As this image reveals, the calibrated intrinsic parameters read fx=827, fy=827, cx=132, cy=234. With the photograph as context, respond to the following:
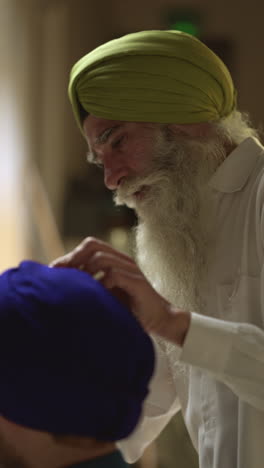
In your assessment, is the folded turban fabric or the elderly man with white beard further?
the elderly man with white beard

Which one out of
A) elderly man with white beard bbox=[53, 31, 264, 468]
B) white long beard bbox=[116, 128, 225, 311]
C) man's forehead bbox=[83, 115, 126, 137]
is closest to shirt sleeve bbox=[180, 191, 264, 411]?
elderly man with white beard bbox=[53, 31, 264, 468]

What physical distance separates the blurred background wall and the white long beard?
158 cm

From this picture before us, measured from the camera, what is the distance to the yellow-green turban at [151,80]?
5.44ft

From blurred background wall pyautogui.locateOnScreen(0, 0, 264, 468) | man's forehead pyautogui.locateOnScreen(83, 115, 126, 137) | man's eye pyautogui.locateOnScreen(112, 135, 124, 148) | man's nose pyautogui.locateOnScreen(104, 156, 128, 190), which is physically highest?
man's forehead pyautogui.locateOnScreen(83, 115, 126, 137)

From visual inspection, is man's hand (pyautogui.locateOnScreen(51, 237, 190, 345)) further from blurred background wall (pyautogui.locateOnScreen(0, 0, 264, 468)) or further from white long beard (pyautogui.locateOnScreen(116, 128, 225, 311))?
blurred background wall (pyautogui.locateOnScreen(0, 0, 264, 468))

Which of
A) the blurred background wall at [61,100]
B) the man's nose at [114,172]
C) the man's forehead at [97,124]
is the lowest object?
the blurred background wall at [61,100]

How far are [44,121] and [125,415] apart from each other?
16.5ft

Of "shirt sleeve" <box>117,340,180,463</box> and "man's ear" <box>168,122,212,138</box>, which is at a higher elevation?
"man's ear" <box>168,122,212,138</box>

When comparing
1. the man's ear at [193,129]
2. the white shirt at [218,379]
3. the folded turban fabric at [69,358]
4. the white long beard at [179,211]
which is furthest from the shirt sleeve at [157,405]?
the folded turban fabric at [69,358]

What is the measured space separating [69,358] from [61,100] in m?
5.57

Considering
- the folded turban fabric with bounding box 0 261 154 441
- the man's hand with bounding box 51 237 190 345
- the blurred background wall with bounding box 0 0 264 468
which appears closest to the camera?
the folded turban fabric with bounding box 0 261 154 441

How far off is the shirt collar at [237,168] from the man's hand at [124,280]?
499 mm

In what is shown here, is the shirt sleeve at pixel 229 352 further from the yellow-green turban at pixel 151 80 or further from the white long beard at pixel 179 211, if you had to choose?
the yellow-green turban at pixel 151 80

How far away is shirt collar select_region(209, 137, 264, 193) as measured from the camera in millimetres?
1729
